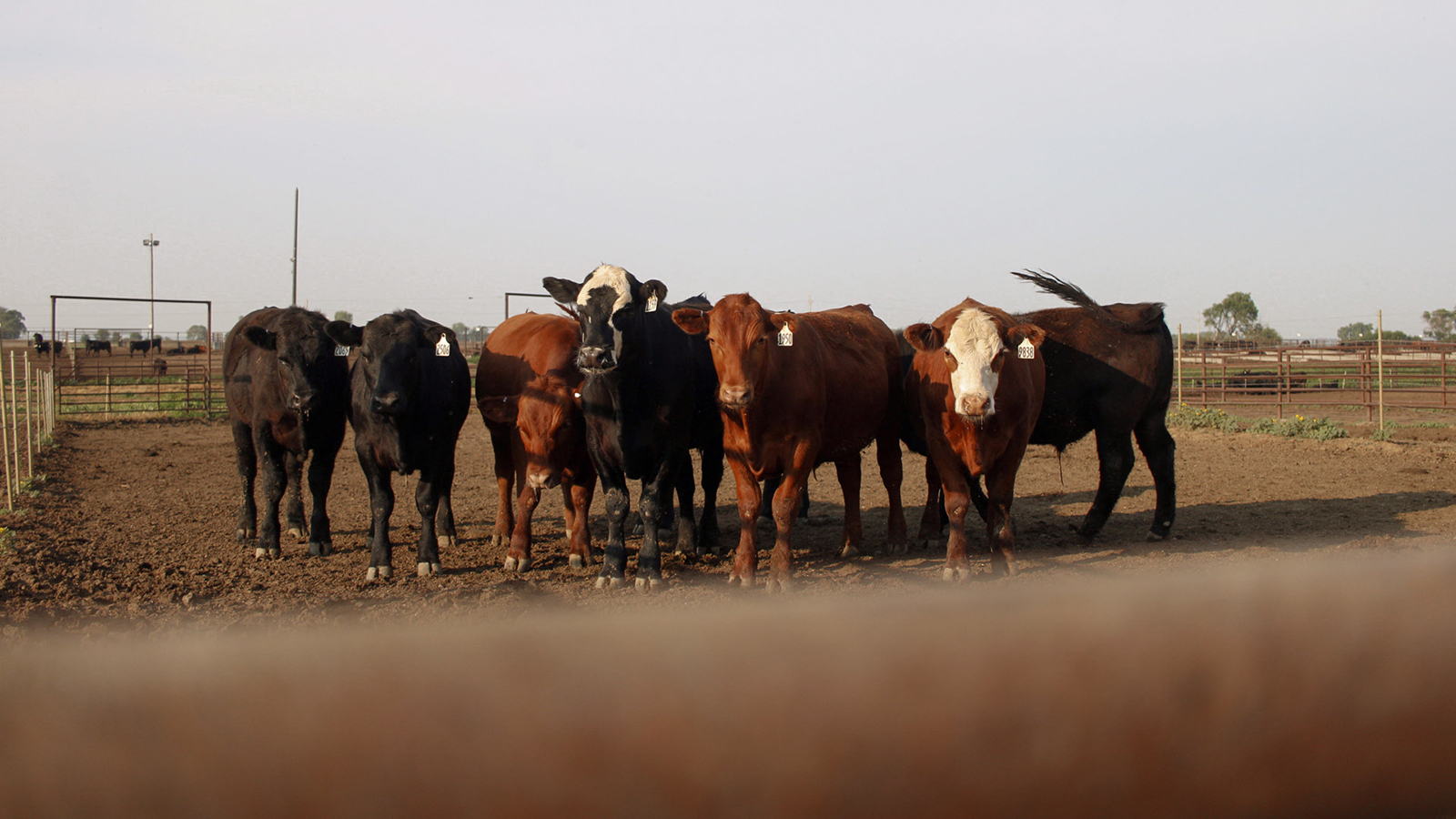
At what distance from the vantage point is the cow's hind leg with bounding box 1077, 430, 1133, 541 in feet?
26.7

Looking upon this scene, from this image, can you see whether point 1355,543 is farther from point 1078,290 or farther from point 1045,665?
point 1045,665

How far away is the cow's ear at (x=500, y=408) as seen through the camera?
777cm

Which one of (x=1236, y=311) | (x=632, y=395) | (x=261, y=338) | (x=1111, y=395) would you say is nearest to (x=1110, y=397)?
(x=1111, y=395)

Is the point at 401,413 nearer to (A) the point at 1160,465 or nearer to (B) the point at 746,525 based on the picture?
(B) the point at 746,525

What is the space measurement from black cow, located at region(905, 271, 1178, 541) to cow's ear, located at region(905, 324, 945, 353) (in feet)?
5.25

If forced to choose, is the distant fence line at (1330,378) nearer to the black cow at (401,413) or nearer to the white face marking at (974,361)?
the white face marking at (974,361)

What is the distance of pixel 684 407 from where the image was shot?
6922 mm

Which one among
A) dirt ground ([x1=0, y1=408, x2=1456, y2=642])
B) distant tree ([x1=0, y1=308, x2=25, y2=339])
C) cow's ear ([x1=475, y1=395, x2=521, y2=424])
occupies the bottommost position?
dirt ground ([x1=0, y1=408, x2=1456, y2=642])

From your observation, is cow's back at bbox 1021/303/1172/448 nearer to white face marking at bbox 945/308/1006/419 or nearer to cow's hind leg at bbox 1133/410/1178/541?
cow's hind leg at bbox 1133/410/1178/541

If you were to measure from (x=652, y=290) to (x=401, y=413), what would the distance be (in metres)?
1.92

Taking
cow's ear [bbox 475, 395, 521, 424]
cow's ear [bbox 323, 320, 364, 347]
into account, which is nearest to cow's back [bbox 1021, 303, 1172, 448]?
cow's ear [bbox 475, 395, 521, 424]

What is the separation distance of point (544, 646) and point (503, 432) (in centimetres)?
781

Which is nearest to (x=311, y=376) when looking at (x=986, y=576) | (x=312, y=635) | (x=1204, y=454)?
(x=986, y=576)

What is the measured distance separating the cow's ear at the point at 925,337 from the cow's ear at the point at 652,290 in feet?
5.60
